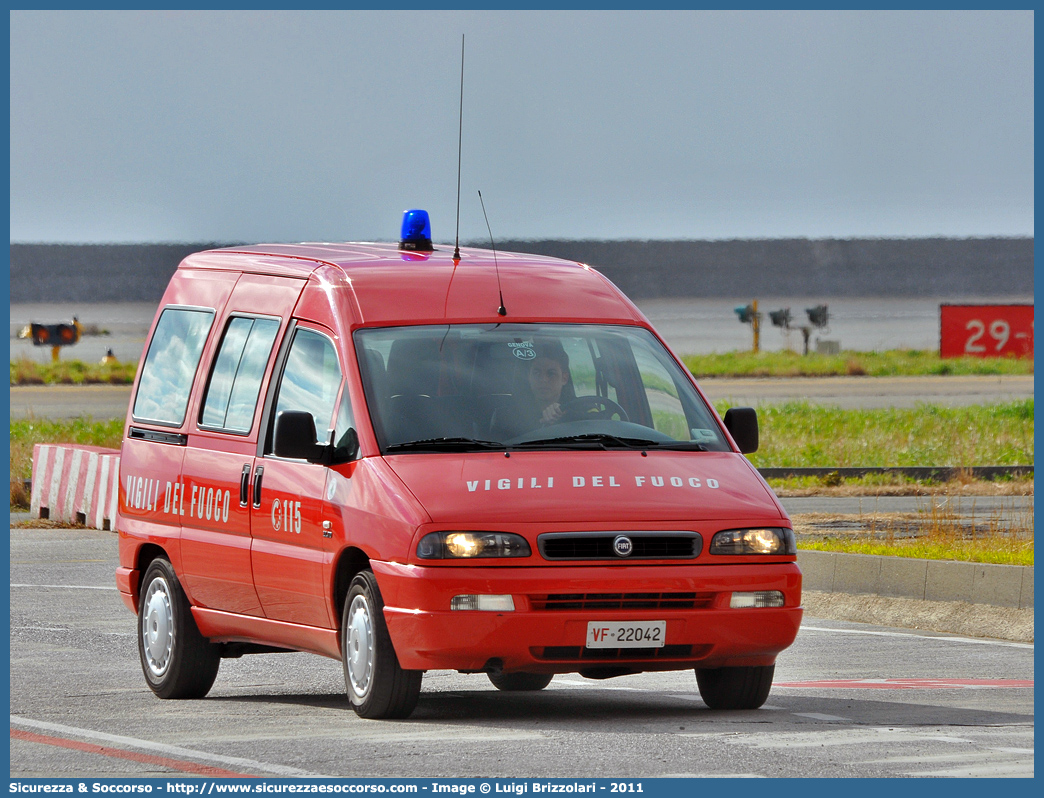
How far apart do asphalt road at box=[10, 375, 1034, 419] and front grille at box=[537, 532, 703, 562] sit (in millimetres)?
31281

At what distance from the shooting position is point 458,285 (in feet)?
33.5

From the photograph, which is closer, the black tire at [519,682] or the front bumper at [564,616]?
the front bumper at [564,616]

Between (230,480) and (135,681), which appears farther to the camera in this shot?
(135,681)

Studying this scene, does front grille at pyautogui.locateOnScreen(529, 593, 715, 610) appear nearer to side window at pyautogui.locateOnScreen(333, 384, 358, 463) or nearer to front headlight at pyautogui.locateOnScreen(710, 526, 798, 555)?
front headlight at pyautogui.locateOnScreen(710, 526, 798, 555)

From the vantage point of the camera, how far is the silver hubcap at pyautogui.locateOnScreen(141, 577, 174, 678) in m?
10.9

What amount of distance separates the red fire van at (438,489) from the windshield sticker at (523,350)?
18 mm

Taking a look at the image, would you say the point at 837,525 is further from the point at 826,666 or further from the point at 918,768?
the point at 918,768

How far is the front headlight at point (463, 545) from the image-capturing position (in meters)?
8.84

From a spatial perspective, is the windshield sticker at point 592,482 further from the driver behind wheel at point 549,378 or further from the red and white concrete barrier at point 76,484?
the red and white concrete barrier at point 76,484

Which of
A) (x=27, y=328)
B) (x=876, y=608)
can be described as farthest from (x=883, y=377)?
(x=876, y=608)

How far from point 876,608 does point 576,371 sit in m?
5.27

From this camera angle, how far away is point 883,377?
196 ft

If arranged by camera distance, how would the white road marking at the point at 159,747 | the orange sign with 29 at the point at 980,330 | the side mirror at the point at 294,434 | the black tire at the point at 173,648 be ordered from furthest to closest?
the orange sign with 29 at the point at 980,330 < the black tire at the point at 173,648 < the side mirror at the point at 294,434 < the white road marking at the point at 159,747

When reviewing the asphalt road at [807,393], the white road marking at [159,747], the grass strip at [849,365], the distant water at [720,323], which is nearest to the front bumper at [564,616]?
the white road marking at [159,747]
